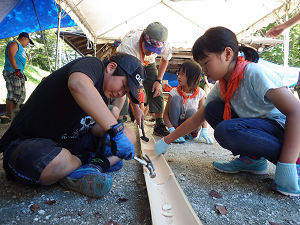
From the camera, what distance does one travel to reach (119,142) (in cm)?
121

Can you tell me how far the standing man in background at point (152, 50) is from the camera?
8.68 feet

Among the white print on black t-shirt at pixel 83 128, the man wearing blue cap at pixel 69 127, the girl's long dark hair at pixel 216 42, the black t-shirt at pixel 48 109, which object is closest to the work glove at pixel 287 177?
the girl's long dark hair at pixel 216 42

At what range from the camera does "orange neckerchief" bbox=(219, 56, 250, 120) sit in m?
1.53

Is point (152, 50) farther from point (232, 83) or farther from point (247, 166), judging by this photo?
point (247, 166)

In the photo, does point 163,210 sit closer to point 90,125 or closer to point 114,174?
point 114,174

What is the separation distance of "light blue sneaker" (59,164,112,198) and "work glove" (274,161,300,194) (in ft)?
3.30

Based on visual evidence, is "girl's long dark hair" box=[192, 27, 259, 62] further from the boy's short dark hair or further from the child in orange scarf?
the boy's short dark hair

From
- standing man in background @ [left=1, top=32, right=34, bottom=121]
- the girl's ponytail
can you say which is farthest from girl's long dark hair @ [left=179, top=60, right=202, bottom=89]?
standing man in background @ [left=1, top=32, right=34, bottom=121]

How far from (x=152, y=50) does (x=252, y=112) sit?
1545mm

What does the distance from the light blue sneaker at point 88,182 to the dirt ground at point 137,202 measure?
0.13 feet

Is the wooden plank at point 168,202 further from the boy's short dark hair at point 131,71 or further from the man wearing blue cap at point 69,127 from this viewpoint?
the boy's short dark hair at point 131,71

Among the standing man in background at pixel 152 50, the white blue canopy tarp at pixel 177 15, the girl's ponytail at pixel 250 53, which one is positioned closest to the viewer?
the girl's ponytail at pixel 250 53

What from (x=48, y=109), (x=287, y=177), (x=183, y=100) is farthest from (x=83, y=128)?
(x=183, y=100)

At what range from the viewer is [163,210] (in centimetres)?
120
